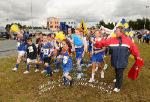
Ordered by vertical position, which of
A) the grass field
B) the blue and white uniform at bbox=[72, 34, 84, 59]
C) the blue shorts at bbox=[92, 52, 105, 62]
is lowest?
the grass field

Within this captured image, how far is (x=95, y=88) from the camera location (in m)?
10.7

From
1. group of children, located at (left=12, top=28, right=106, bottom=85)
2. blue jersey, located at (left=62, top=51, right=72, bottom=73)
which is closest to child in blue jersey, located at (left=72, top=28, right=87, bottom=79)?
group of children, located at (left=12, top=28, right=106, bottom=85)

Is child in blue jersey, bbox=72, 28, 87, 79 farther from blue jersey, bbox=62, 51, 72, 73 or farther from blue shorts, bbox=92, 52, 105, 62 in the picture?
blue jersey, bbox=62, 51, 72, 73

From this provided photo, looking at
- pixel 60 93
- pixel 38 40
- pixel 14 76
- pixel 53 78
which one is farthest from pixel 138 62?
pixel 38 40

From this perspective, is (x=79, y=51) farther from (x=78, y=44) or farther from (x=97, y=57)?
(x=97, y=57)

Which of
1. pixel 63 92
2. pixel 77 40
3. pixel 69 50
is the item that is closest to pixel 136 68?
pixel 69 50

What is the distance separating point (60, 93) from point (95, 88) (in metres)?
1.22

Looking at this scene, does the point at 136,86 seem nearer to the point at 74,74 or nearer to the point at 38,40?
the point at 74,74

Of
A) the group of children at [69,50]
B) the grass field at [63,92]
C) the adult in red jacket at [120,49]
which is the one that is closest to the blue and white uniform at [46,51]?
the group of children at [69,50]

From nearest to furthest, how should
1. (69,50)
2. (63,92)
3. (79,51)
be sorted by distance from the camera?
(63,92) → (69,50) → (79,51)

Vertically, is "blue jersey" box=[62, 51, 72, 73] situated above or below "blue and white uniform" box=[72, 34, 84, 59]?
below

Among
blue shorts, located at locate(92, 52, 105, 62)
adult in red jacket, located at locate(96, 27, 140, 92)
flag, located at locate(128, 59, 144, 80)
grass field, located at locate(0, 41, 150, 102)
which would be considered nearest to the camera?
grass field, located at locate(0, 41, 150, 102)

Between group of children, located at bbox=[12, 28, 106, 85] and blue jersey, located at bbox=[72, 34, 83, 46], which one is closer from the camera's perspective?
group of children, located at bbox=[12, 28, 106, 85]

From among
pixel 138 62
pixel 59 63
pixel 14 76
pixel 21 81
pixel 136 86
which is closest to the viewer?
pixel 138 62
